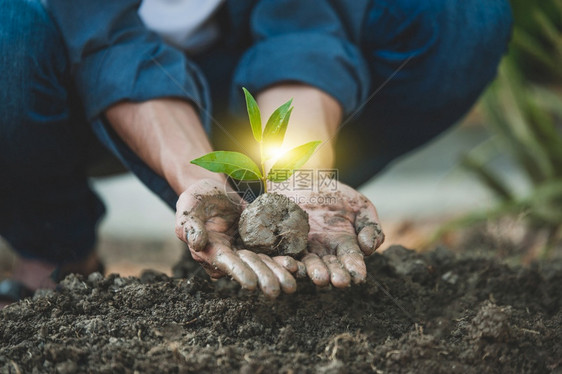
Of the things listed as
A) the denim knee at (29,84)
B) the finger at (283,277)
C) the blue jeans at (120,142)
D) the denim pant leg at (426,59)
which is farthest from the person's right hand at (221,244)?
the denim pant leg at (426,59)

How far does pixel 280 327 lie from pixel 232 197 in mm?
Answer: 291

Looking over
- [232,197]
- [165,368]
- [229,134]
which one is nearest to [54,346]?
[165,368]

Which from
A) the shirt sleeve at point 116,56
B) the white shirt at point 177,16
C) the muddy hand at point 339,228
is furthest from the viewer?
the white shirt at point 177,16

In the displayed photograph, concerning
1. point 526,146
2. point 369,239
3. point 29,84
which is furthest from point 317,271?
point 526,146

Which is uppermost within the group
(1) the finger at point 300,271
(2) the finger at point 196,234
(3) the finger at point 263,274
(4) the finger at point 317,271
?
(2) the finger at point 196,234

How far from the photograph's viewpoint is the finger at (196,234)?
1.03m

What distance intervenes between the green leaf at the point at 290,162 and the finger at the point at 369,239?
0.19 m

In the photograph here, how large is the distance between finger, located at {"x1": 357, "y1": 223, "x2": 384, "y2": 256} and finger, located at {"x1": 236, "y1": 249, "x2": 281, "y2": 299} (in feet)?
0.70

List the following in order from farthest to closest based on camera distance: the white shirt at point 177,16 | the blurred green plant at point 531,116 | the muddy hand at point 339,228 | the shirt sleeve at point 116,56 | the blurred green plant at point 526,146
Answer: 1. the blurred green plant at point 531,116
2. the blurred green plant at point 526,146
3. the white shirt at point 177,16
4. the shirt sleeve at point 116,56
5. the muddy hand at point 339,228

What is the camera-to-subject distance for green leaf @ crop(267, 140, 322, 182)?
1.16m

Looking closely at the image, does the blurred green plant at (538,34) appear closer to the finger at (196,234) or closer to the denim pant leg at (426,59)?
the denim pant leg at (426,59)

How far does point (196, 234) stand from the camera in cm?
104

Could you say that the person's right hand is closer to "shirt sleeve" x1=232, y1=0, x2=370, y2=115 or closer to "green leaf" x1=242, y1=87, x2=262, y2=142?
"green leaf" x1=242, y1=87, x2=262, y2=142

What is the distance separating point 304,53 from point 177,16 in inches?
15.2
